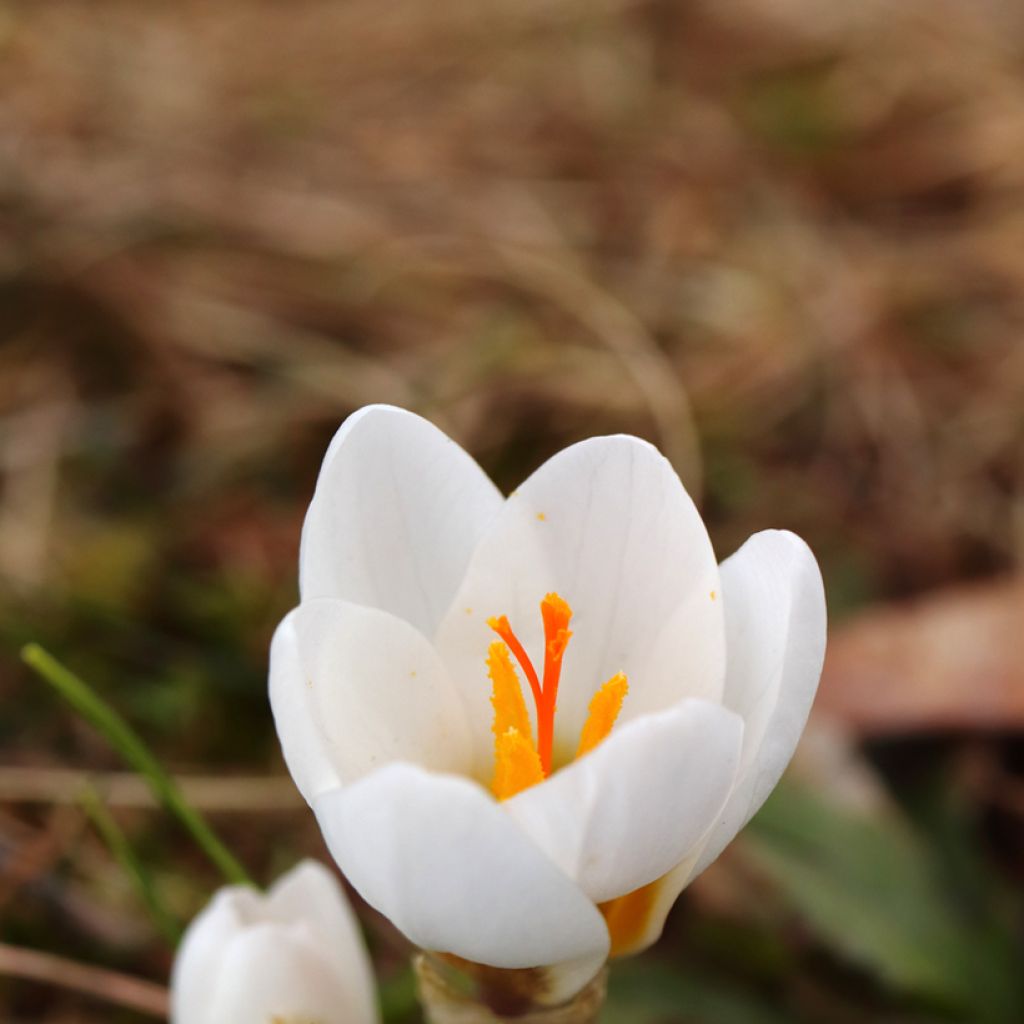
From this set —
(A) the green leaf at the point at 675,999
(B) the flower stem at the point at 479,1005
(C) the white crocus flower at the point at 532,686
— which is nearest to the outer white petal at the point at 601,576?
(C) the white crocus flower at the point at 532,686

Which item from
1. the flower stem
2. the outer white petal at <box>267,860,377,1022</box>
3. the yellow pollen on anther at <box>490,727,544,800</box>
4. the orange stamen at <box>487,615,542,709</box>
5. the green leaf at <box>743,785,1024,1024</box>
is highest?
the orange stamen at <box>487,615,542,709</box>

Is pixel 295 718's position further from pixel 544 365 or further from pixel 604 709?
pixel 544 365

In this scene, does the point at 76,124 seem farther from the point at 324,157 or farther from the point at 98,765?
the point at 98,765

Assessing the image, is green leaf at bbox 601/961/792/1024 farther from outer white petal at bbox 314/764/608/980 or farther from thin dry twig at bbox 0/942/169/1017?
outer white petal at bbox 314/764/608/980

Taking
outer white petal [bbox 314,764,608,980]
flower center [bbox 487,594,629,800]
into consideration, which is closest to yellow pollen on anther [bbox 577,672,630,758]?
flower center [bbox 487,594,629,800]

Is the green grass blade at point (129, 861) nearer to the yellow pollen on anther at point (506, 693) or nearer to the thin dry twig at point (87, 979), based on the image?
the thin dry twig at point (87, 979)
